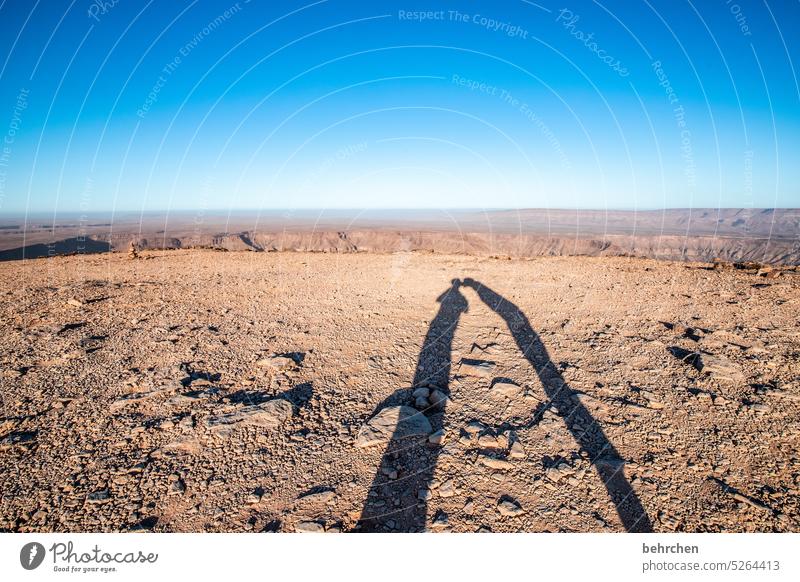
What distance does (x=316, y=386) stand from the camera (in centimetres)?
645

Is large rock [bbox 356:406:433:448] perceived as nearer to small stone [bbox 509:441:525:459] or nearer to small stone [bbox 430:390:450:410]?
small stone [bbox 430:390:450:410]

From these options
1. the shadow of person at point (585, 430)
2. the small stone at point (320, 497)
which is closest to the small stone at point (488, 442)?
the shadow of person at point (585, 430)

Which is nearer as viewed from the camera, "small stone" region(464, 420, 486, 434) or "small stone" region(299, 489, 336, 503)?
"small stone" region(299, 489, 336, 503)

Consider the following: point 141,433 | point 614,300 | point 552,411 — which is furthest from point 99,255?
point 614,300

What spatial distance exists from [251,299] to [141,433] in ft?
20.7

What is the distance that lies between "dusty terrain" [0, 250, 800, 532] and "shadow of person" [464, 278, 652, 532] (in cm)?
3

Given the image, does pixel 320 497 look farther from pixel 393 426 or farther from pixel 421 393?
pixel 421 393

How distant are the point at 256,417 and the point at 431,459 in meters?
2.72

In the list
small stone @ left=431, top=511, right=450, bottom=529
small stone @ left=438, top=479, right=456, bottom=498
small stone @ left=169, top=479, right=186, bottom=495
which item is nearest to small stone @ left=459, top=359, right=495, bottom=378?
small stone @ left=438, top=479, right=456, bottom=498

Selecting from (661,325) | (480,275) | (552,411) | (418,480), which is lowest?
(418,480)

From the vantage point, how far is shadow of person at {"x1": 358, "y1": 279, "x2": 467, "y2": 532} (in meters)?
3.85

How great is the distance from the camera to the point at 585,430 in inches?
207
